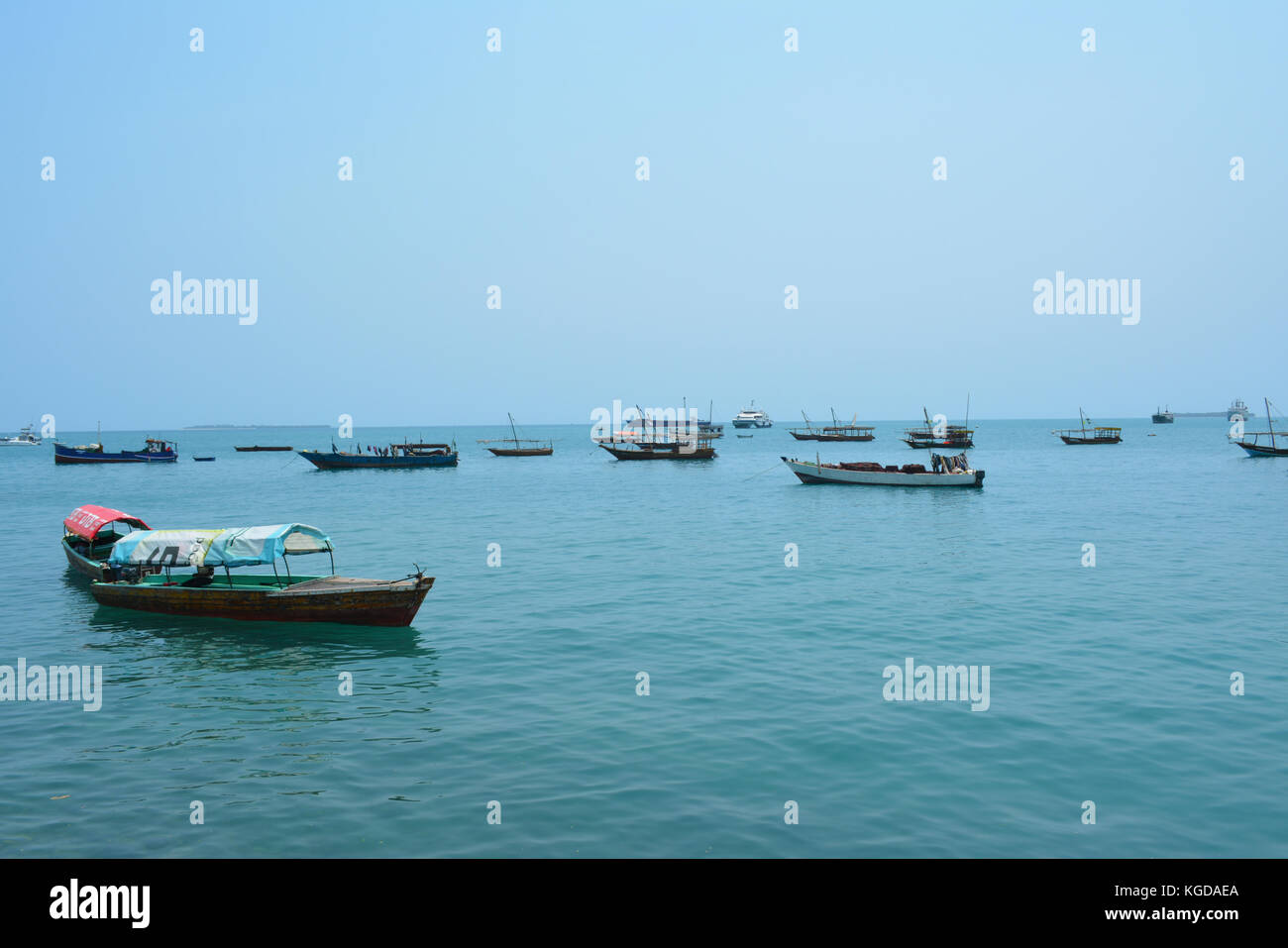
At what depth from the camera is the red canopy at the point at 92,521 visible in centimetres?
3369

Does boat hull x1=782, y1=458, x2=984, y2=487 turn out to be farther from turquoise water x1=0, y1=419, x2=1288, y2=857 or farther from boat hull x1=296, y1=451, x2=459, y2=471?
boat hull x1=296, y1=451, x2=459, y2=471

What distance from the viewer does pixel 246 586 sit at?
26.0 metres

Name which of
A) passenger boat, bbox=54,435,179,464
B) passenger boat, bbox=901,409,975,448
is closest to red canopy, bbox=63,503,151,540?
passenger boat, bbox=54,435,179,464

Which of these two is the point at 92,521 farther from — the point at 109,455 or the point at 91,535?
the point at 109,455

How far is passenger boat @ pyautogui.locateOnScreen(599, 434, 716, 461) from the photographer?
4309 inches

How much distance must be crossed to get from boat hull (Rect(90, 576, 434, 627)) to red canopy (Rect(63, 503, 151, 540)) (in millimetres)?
9919

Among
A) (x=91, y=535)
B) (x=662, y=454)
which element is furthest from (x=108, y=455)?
(x=91, y=535)

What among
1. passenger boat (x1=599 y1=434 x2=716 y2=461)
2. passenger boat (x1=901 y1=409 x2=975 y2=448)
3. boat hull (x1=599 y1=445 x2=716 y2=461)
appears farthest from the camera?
passenger boat (x1=901 y1=409 x2=975 y2=448)

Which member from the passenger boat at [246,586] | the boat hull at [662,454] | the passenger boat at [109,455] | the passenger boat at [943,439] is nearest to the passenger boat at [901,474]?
the boat hull at [662,454]

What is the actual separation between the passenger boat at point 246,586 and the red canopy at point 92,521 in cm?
813

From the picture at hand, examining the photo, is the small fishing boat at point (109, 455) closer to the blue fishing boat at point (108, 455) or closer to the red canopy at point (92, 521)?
the blue fishing boat at point (108, 455)
